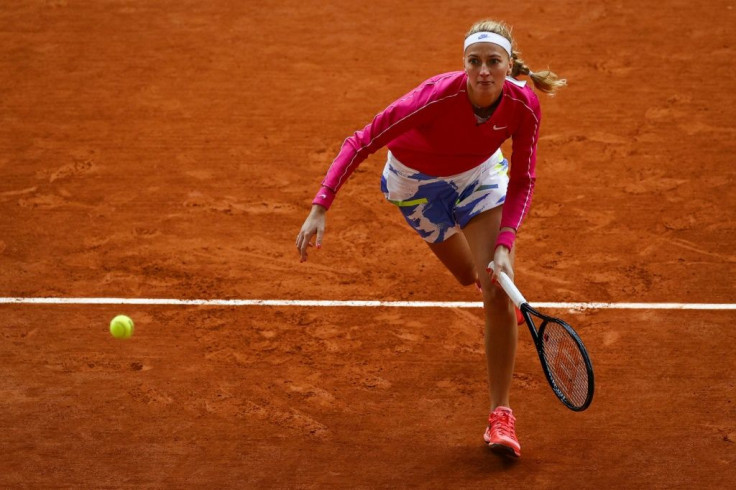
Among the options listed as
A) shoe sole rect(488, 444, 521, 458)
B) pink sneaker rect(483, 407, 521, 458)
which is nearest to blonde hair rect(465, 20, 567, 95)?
pink sneaker rect(483, 407, 521, 458)

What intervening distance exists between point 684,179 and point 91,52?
5.38 metres

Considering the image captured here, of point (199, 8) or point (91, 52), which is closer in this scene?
point (91, 52)

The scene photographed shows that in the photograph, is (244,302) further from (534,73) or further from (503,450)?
(534,73)

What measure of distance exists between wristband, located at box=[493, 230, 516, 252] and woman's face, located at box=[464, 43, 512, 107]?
2.10 ft

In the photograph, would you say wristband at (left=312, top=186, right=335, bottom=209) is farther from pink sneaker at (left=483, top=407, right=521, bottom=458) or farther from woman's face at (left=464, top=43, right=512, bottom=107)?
pink sneaker at (left=483, top=407, right=521, bottom=458)

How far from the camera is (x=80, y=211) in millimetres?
A: 7238

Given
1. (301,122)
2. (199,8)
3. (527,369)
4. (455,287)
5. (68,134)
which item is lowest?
(527,369)

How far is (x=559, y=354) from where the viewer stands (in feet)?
15.0

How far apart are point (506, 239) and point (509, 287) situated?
0.29 meters

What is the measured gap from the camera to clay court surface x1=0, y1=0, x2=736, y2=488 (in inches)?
200

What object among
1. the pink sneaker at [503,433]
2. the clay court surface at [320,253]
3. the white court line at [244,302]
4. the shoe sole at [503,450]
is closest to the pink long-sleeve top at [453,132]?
the pink sneaker at [503,433]

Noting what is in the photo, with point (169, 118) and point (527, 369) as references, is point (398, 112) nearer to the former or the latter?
point (527, 369)

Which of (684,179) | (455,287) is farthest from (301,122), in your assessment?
(684,179)

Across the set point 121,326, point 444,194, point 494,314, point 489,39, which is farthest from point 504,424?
point 121,326
